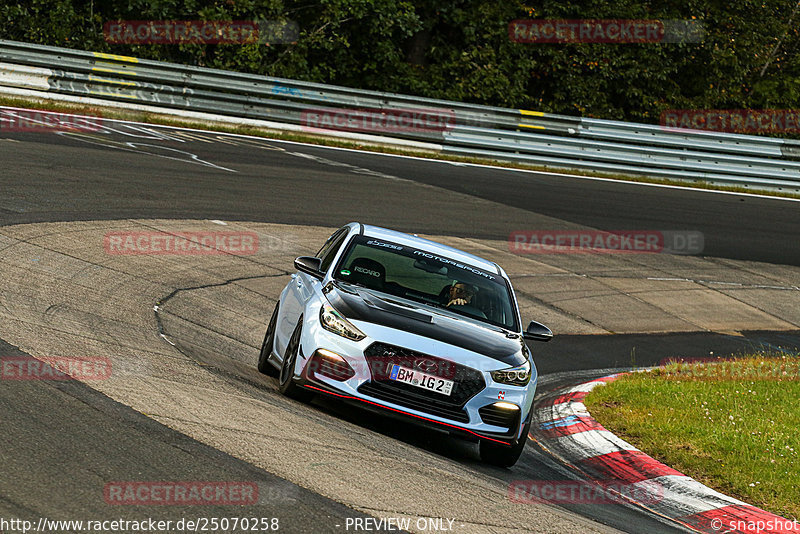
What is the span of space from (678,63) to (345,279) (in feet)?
89.1

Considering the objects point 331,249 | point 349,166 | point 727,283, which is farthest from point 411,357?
point 349,166

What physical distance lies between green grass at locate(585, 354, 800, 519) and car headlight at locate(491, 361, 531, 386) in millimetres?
1507

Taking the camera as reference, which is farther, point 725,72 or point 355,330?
point 725,72

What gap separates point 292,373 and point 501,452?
1.68 m

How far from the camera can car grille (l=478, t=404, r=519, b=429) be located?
750cm

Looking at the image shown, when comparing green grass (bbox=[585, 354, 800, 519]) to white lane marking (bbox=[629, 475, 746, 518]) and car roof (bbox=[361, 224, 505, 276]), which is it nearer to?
white lane marking (bbox=[629, 475, 746, 518])

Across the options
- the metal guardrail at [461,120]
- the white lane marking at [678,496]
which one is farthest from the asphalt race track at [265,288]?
the metal guardrail at [461,120]

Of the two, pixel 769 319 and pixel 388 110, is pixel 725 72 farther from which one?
pixel 769 319

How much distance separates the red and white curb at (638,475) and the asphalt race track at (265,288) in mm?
335

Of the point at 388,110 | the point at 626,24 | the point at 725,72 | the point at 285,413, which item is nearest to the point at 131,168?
the point at 388,110

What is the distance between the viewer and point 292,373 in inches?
309

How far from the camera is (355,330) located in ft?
24.7

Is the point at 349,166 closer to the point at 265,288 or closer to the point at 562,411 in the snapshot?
the point at 265,288

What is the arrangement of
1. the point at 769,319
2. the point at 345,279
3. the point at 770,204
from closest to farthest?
the point at 345,279
the point at 769,319
the point at 770,204
